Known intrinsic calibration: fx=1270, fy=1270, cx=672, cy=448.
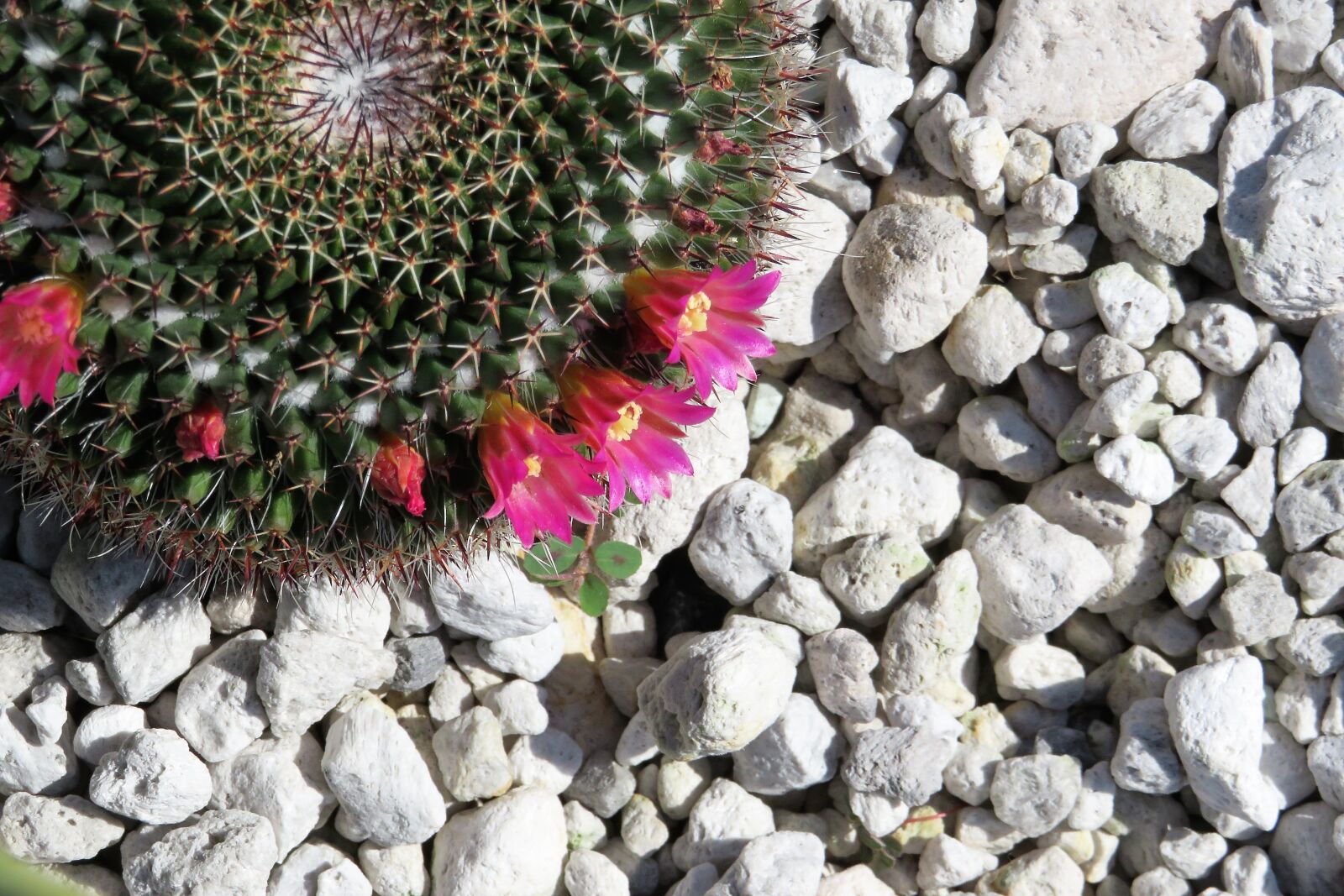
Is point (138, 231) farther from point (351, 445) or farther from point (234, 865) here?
point (234, 865)

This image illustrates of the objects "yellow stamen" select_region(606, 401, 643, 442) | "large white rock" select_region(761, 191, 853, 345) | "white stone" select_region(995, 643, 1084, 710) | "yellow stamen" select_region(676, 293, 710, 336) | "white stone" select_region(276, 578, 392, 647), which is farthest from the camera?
"large white rock" select_region(761, 191, 853, 345)

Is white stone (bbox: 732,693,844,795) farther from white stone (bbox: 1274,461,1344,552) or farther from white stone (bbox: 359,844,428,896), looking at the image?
white stone (bbox: 1274,461,1344,552)

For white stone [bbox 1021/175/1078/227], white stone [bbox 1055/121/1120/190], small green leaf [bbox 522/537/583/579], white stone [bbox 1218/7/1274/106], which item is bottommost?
small green leaf [bbox 522/537/583/579]

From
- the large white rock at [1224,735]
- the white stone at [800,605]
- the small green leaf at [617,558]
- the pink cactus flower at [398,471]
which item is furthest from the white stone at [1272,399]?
the pink cactus flower at [398,471]

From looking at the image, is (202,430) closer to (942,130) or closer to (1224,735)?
(942,130)

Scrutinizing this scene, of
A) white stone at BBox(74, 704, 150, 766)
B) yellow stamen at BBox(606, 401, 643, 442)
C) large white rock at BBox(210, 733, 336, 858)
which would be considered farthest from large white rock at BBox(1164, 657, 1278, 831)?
white stone at BBox(74, 704, 150, 766)

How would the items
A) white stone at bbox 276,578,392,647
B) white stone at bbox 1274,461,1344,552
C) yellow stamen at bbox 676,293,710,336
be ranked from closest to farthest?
yellow stamen at bbox 676,293,710,336
white stone at bbox 276,578,392,647
white stone at bbox 1274,461,1344,552
